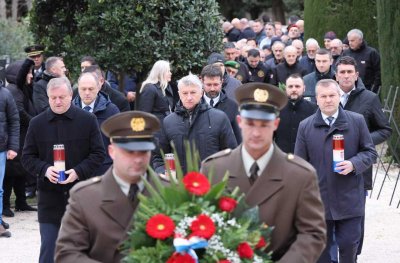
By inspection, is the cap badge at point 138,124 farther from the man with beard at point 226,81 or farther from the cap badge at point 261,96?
the man with beard at point 226,81

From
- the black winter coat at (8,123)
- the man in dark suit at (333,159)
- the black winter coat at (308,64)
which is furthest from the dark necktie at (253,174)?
the black winter coat at (308,64)

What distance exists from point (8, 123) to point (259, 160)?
717 cm

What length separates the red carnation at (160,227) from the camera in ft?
→ 16.6

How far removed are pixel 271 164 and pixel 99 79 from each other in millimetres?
6054

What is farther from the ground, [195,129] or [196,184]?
[196,184]

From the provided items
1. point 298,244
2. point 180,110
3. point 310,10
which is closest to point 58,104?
point 180,110

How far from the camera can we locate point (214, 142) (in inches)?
381

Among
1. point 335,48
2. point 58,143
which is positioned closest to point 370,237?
point 58,143

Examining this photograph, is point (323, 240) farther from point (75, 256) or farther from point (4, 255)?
point (4, 255)

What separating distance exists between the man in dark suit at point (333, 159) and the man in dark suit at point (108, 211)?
12.2 feet

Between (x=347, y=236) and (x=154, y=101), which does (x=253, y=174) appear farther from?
(x=154, y=101)

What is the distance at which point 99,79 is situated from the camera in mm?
11492

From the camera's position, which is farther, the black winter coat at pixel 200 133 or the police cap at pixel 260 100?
the black winter coat at pixel 200 133

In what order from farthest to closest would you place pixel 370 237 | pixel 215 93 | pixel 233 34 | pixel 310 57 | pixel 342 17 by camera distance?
pixel 233 34
pixel 342 17
pixel 310 57
pixel 370 237
pixel 215 93
